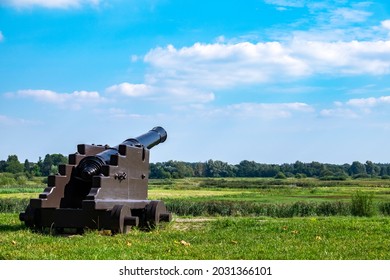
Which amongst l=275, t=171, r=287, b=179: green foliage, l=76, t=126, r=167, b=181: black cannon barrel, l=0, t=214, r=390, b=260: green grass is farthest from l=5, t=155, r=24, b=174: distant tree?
l=0, t=214, r=390, b=260: green grass

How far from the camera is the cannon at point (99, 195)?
10914 millimetres

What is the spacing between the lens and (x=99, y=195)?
11.0 metres

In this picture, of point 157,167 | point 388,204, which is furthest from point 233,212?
point 157,167

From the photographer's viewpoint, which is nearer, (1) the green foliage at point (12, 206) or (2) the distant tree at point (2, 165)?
(1) the green foliage at point (12, 206)

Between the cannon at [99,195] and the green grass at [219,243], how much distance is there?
315mm

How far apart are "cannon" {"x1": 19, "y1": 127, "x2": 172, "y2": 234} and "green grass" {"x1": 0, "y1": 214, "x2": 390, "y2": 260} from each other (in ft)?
1.03

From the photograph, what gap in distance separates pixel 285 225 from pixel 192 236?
2.77 metres

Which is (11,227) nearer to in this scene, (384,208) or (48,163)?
(384,208)

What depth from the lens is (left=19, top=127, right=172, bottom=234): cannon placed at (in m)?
10.9

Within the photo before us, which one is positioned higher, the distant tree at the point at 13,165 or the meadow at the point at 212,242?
the distant tree at the point at 13,165

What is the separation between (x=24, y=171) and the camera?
10581 cm

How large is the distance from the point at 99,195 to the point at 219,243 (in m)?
2.83

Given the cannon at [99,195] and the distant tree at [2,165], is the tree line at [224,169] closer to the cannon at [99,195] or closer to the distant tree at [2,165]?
the distant tree at [2,165]

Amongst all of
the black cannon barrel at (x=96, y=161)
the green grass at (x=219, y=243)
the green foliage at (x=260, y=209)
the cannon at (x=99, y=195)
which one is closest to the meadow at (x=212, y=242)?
the green grass at (x=219, y=243)
